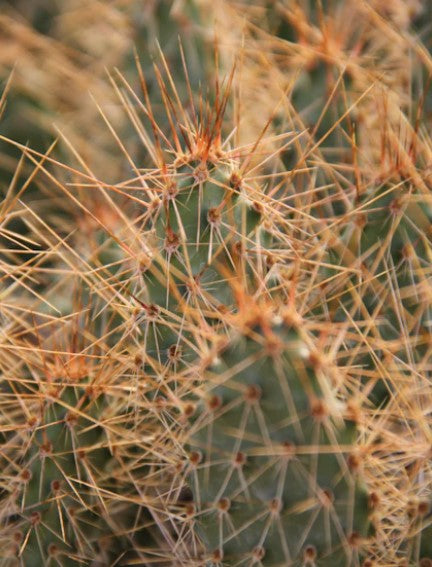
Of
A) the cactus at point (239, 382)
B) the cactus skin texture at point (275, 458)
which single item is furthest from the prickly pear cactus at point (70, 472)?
the cactus skin texture at point (275, 458)

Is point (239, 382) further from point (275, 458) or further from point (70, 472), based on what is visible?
point (70, 472)

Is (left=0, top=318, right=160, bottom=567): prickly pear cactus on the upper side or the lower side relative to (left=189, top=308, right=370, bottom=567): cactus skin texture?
lower

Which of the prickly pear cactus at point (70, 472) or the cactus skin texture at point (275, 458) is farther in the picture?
the prickly pear cactus at point (70, 472)

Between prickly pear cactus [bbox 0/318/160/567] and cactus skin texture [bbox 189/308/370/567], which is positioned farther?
prickly pear cactus [bbox 0/318/160/567]

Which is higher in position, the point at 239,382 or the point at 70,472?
the point at 239,382

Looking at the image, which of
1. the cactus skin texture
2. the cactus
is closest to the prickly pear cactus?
the cactus

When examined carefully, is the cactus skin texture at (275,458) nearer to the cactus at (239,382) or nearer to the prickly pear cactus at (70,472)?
the cactus at (239,382)

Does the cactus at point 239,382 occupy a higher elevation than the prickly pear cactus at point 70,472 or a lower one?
higher

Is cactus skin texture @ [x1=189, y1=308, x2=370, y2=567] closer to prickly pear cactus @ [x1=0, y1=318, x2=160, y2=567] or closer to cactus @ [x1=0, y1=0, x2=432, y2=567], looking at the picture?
cactus @ [x1=0, y1=0, x2=432, y2=567]

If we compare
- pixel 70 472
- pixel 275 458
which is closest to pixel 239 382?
pixel 275 458

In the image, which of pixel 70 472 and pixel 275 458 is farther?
pixel 70 472
